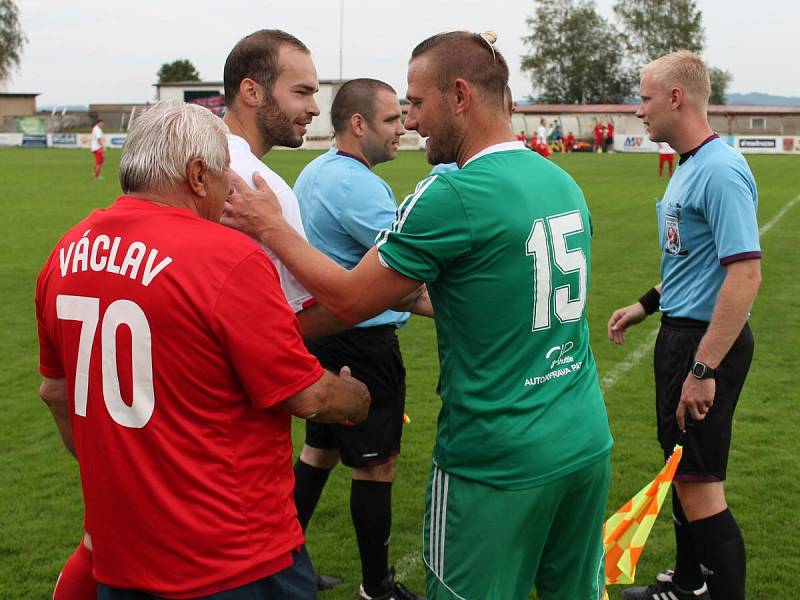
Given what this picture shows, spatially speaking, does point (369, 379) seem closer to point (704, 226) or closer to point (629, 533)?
point (629, 533)

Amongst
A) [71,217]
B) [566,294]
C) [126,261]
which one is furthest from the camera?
[71,217]

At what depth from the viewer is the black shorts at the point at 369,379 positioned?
4.36m

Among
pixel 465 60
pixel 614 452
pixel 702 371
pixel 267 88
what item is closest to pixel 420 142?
pixel 614 452

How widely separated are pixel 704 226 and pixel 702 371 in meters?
0.59

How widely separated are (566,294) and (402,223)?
0.55 metres

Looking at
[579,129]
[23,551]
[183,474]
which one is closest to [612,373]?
[23,551]

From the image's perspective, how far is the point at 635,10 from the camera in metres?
87.2

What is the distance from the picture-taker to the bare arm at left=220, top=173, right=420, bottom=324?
2.73 metres

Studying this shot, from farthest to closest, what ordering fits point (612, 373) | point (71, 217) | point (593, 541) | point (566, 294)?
point (71, 217), point (612, 373), point (593, 541), point (566, 294)

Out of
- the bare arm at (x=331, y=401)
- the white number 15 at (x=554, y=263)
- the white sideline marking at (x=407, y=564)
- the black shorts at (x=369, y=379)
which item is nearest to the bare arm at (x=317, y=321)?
the bare arm at (x=331, y=401)

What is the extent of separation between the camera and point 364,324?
173 inches

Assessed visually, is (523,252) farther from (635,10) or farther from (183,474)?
(635,10)

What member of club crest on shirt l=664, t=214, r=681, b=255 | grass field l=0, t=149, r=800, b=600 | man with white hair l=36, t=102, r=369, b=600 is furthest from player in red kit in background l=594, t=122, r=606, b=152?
man with white hair l=36, t=102, r=369, b=600

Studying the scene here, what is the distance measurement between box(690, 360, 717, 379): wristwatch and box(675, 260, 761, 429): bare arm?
1cm
